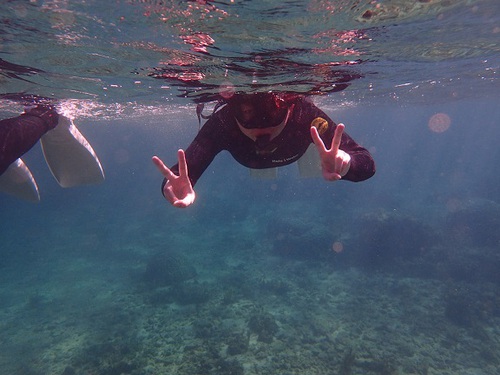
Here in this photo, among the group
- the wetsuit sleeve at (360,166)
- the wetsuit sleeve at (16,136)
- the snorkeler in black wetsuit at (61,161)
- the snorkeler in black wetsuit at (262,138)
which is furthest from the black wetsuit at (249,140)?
the snorkeler in black wetsuit at (61,161)

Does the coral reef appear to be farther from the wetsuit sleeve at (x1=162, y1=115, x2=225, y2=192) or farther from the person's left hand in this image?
the person's left hand

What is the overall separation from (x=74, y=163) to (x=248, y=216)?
24.1 m

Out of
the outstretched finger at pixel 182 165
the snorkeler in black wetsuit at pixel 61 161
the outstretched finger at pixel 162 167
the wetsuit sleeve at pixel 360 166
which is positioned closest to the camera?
the outstretched finger at pixel 162 167

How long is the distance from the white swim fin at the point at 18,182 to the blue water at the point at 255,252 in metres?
2.58

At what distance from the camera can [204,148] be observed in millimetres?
5234

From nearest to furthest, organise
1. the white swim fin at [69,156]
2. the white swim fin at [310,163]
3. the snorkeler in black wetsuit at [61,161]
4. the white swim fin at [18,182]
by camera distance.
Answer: the snorkeler in black wetsuit at [61,161] → the white swim fin at [69,156] → the white swim fin at [18,182] → the white swim fin at [310,163]

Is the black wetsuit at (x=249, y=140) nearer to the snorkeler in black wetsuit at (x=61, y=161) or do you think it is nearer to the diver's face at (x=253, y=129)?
the diver's face at (x=253, y=129)

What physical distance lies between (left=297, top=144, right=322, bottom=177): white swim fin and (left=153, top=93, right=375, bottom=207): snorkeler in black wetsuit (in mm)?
4628

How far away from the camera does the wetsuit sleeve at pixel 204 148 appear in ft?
16.3

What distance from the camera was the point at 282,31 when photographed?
6012 mm

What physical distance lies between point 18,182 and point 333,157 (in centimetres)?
983

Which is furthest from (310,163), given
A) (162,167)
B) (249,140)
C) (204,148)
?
(162,167)

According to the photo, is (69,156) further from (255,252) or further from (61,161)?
(255,252)

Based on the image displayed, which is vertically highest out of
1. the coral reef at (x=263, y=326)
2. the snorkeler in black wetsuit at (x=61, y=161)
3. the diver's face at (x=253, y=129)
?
the diver's face at (x=253, y=129)
